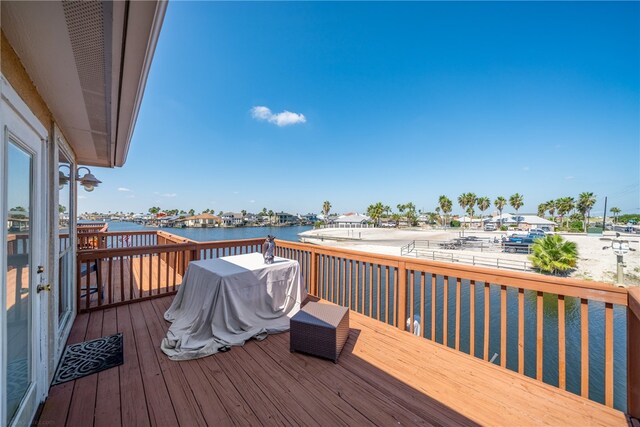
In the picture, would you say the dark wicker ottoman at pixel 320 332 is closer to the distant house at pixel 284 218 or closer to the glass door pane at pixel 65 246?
the glass door pane at pixel 65 246

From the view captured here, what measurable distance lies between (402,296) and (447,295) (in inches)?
19.1

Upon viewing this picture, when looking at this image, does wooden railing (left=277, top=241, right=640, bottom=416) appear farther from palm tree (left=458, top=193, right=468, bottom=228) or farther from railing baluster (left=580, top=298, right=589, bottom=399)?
palm tree (left=458, top=193, right=468, bottom=228)

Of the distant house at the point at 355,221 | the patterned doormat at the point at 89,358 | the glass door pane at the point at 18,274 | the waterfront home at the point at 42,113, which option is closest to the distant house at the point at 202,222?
the distant house at the point at 355,221

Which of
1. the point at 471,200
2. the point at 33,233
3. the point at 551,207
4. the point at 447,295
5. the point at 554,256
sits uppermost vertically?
the point at 471,200

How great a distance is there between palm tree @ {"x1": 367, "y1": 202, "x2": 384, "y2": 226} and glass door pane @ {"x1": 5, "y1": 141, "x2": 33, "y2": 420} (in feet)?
167

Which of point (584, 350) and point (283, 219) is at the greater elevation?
point (584, 350)

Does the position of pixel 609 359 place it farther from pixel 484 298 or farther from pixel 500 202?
pixel 500 202

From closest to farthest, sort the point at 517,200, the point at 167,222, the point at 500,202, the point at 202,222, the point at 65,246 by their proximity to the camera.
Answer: the point at 65,246 < the point at 517,200 < the point at 167,222 < the point at 500,202 < the point at 202,222

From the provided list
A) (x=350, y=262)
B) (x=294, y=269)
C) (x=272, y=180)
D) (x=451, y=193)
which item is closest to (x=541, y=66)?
(x=350, y=262)

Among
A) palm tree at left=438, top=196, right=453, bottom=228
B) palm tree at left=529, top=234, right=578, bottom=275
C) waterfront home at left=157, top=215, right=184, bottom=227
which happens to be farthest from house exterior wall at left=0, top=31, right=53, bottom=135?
palm tree at left=438, top=196, right=453, bottom=228

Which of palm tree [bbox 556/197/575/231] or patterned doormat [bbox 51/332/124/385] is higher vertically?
palm tree [bbox 556/197/575/231]

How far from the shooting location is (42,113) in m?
1.80

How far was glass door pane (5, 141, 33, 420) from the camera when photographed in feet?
4.13

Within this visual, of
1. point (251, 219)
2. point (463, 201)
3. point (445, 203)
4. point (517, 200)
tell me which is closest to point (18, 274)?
point (445, 203)
